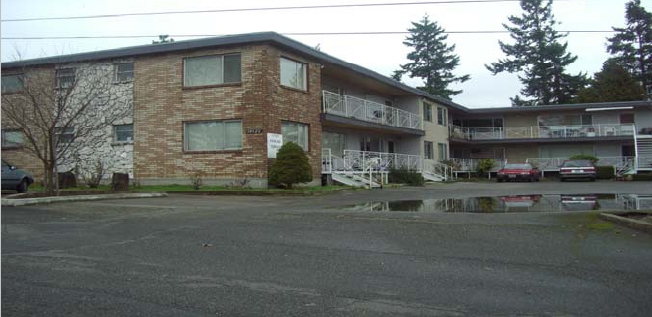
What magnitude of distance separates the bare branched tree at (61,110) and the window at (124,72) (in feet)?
0.96

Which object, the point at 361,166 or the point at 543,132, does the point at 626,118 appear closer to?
the point at 543,132

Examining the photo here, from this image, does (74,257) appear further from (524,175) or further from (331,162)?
(524,175)

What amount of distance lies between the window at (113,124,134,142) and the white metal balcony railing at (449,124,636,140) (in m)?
25.5

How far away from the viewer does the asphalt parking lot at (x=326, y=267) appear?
4.61m

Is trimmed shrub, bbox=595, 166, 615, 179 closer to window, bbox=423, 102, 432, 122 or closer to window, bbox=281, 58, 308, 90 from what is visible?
window, bbox=423, 102, 432, 122

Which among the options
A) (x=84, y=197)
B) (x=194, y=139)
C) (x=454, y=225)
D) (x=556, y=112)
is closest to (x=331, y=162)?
(x=194, y=139)

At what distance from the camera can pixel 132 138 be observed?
72.9 ft

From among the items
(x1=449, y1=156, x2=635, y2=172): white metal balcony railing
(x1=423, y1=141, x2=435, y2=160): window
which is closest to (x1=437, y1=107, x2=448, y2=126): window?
(x1=449, y1=156, x2=635, y2=172): white metal balcony railing

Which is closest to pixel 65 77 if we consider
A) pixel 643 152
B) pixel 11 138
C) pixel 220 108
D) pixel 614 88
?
pixel 220 108

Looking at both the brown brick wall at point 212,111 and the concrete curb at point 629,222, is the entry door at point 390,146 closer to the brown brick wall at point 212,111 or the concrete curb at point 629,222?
the brown brick wall at point 212,111

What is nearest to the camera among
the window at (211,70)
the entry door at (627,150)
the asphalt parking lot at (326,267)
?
the asphalt parking lot at (326,267)

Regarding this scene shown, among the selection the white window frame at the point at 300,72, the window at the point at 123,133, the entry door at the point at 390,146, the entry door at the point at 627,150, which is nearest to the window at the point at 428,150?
the entry door at the point at 390,146

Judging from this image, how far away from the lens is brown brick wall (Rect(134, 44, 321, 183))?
1986cm

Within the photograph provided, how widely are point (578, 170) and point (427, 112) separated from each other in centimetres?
1016
